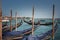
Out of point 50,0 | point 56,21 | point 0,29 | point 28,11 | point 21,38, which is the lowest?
point 21,38

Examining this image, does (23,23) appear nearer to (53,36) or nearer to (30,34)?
(30,34)

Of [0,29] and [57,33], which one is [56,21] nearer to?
[57,33]

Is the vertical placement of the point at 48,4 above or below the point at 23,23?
above

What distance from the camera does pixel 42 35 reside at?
2523mm

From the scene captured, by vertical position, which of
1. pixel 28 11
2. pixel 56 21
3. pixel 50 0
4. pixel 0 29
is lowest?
pixel 0 29

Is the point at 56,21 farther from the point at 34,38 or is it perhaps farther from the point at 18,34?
the point at 18,34

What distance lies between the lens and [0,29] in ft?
8.60

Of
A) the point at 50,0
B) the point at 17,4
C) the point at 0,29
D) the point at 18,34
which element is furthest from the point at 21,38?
the point at 50,0

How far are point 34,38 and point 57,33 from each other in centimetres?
42

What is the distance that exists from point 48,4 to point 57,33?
1.80 ft

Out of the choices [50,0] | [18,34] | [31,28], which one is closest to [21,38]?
[18,34]

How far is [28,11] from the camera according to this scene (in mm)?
2576

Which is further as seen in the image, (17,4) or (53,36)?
(17,4)

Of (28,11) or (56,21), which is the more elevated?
(28,11)
